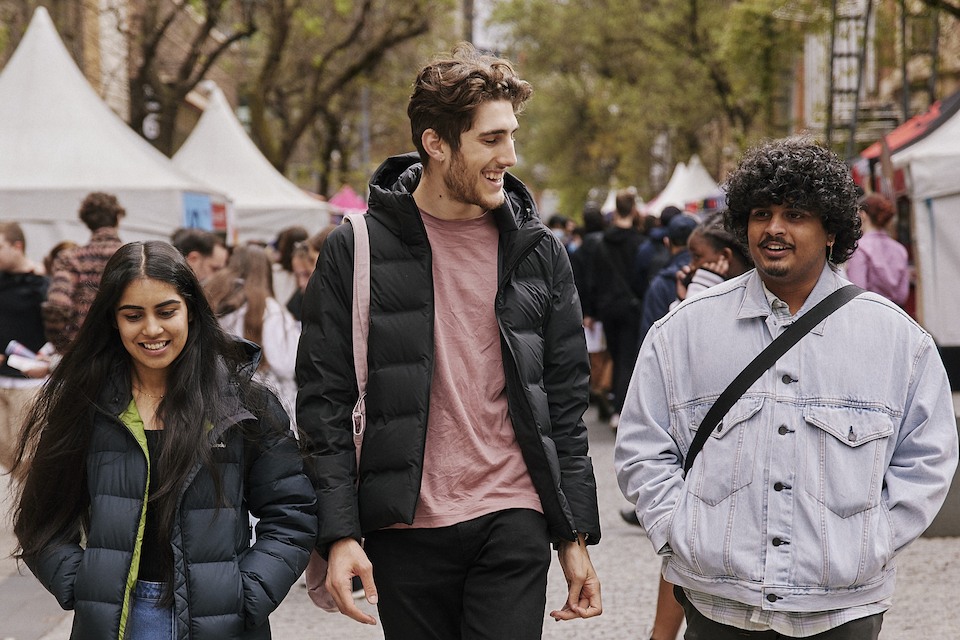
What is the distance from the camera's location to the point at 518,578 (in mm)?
3178

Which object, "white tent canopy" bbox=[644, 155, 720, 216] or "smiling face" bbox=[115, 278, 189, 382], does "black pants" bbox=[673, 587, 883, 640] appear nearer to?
"smiling face" bbox=[115, 278, 189, 382]

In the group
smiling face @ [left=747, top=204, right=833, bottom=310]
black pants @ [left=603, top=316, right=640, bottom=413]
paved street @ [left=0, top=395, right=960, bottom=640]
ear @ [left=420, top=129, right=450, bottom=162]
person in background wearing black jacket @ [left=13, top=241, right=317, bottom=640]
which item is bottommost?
paved street @ [left=0, top=395, right=960, bottom=640]

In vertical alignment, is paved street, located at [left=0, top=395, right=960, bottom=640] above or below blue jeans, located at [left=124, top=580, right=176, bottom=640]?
below

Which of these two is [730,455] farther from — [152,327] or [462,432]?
[152,327]

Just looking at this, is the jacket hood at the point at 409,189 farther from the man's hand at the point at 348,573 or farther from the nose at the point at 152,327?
the man's hand at the point at 348,573

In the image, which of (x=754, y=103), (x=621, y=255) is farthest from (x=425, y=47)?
(x=621, y=255)

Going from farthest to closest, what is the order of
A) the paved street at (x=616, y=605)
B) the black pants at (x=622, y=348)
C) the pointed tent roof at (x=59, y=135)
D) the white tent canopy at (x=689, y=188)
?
the white tent canopy at (x=689, y=188), the pointed tent roof at (x=59, y=135), the black pants at (x=622, y=348), the paved street at (x=616, y=605)

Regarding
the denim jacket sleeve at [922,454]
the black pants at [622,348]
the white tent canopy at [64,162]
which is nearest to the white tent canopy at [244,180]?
the white tent canopy at [64,162]

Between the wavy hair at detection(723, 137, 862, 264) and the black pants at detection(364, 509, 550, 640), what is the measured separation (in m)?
0.92

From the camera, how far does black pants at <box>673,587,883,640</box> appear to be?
2971mm

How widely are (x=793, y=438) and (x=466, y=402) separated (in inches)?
30.9

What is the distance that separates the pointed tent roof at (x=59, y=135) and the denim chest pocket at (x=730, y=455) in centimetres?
959

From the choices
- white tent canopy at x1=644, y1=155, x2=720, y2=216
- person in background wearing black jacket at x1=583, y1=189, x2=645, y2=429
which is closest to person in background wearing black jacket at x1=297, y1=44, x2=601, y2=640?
person in background wearing black jacket at x1=583, y1=189, x2=645, y2=429

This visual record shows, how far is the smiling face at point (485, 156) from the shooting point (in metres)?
3.18
